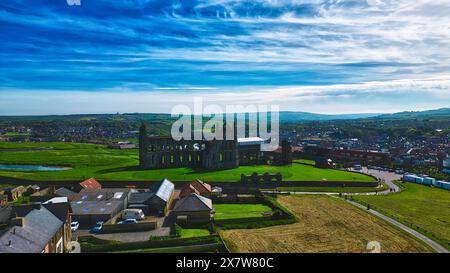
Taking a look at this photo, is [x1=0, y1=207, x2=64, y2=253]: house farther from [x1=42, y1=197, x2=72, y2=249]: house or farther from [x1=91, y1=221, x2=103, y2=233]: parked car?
[x1=91, y1=221, x2=103, y2=233]: parked car

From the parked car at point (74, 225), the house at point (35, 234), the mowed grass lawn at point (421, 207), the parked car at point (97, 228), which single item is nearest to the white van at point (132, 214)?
the parked car at point (97, 228)

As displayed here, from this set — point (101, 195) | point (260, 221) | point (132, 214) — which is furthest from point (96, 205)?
point (260, 221)

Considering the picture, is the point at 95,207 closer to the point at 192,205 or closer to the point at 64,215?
the point at 192,205

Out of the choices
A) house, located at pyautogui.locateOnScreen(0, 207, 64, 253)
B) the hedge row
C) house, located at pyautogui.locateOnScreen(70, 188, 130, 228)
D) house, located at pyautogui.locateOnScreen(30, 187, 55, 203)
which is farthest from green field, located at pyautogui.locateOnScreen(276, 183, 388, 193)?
house, located at pyautogui.locateOnScreen(0, 207, 64, 253)

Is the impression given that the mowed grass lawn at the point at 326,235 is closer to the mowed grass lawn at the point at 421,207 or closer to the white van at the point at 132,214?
the mowed grass lawn at the point at 421,207

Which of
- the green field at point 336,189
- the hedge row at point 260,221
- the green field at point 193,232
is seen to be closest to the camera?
the green field at point 193,232

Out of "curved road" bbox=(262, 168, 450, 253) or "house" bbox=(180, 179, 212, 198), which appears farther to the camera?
"house" bbox=(180, 179, 212, 198)
